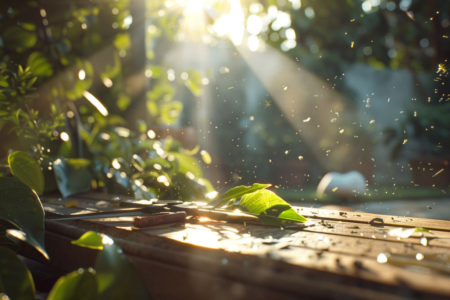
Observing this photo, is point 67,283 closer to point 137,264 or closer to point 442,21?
point 137,264

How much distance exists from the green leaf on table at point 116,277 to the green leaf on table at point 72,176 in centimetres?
63

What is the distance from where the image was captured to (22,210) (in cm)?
46

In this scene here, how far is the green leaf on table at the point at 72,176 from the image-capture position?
938 mm

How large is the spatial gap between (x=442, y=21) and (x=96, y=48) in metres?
3.38

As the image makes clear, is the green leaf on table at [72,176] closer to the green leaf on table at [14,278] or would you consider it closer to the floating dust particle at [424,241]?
the green leaf on table at [14,278]

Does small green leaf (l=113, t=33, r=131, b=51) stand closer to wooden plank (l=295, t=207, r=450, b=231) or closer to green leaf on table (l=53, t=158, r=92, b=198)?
green leaf on table (l=53, t=158, r=92, b=198)

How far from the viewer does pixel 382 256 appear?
1.07 feet

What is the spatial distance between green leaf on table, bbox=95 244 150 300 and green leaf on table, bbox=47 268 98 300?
0.6 inches

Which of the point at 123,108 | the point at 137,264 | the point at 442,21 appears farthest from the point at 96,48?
the point at 442,21

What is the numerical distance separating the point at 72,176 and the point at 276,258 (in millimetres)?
789

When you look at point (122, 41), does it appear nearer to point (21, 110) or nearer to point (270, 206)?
point (21, 110)

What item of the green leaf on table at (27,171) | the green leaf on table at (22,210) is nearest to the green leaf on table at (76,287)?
the green leaf on table at (22,210)

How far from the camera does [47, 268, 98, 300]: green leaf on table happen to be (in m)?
0.29

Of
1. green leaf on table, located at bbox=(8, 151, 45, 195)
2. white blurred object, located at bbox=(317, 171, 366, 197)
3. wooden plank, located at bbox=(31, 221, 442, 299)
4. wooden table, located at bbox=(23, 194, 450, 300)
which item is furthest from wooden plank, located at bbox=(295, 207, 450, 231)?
white blurred object, located at bbox=(317, 171, 366, 197)
